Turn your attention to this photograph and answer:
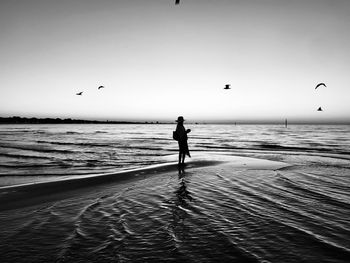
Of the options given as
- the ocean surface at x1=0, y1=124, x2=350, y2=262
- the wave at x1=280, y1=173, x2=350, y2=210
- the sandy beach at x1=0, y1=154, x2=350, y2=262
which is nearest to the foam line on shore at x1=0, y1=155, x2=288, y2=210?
the sandy beach at x1=0, y1=154, x2=350, y2=262

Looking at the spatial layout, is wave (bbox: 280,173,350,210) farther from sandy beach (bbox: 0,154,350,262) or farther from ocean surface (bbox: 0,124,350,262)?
sandy beach (bbox: 0,154,350,262)

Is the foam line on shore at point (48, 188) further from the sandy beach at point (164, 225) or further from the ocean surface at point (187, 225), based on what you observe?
the ocean surface at point (187, 225)

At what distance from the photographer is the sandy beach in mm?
4129

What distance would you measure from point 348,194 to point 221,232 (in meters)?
5.34

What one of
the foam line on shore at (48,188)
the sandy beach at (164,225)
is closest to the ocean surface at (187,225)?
the sandy beach at (164,225)

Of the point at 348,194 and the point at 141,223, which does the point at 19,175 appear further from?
the point at 348,194

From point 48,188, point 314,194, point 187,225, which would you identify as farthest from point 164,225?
point 48,188

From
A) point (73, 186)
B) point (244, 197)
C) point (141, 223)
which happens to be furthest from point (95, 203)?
point (244, 197)

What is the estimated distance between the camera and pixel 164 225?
210 inches

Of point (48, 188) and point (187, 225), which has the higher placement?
point (187, 225)

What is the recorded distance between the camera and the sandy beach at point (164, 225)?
413 cm

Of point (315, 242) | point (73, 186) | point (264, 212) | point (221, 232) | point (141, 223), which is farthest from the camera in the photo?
point (73, 186)

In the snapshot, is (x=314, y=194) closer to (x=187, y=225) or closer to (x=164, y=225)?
(x=187, y=225)

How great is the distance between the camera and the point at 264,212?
6.11 metres
